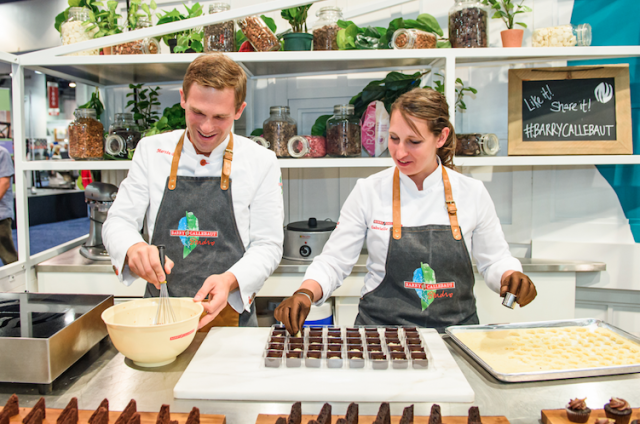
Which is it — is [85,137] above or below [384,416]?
above

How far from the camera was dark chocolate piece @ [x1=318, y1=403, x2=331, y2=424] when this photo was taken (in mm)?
823

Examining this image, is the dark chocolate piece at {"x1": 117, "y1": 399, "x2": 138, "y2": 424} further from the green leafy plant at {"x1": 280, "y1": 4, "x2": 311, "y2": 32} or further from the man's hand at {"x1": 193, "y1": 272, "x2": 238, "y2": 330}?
the green leafy plant at {"x1": 280, "y1": 4, "x2": 311, "y2": 32}

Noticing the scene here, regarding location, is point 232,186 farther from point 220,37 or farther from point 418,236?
point 220,37

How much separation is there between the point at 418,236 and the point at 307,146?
0.86 metres

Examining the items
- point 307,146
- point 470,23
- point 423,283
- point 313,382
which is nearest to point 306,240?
point 307,146

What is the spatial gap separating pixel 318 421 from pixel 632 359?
78cm

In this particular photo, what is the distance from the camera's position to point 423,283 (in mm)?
1479

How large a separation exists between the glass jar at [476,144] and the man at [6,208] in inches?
116

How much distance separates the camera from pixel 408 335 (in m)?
1.19

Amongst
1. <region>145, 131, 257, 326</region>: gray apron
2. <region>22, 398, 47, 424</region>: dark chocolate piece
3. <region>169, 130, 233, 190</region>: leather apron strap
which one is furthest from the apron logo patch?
<region>22, 398, 47, 424</region>: dark chocolate piece

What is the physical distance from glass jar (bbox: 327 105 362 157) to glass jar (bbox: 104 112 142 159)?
0.93 m

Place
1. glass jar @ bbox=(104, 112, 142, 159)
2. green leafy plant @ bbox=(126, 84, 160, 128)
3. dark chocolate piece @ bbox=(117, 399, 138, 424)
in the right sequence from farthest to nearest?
green leafy plant @ bbox=(126, 84, 160, 128)
glass jar @ bbox=(104, 112, 142, 159)
dark chocolate piece @ bbox=(117, 399, 138, 424)

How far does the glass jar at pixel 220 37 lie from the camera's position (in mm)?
2174

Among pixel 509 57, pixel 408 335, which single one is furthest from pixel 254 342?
pixel 509 57
